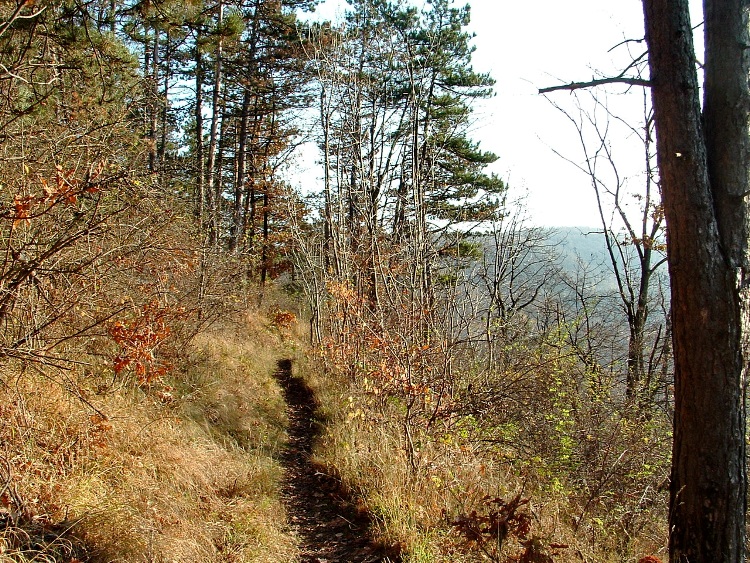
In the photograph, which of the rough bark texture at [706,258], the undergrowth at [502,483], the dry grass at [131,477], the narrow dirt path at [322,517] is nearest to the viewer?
the rough bark texture at [706,258]

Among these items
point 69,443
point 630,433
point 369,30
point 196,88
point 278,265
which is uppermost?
point 196,88

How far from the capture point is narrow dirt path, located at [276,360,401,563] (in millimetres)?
4676

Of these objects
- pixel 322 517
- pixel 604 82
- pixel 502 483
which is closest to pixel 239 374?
pixel 322 517

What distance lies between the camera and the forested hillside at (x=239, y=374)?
3.90 meters

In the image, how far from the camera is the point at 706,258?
351cm

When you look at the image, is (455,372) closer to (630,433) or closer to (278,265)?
(630,433)

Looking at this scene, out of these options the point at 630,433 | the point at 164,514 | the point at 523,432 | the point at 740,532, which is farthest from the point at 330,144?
the point at 740,532

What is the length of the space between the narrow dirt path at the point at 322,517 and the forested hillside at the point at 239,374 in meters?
0.07

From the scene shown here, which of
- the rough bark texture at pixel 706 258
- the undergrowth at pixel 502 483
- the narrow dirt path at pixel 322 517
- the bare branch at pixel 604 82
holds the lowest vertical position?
the narrow dirt path at pixel 322 517

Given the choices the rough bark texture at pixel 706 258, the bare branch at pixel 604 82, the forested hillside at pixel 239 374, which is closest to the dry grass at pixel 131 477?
the forested hillside at pixel 239 374

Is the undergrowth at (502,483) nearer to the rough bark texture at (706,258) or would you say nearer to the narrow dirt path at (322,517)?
the narrow dirt path at (322,517)

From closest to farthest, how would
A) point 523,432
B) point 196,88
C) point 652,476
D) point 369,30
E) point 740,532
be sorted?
1. point 740,532
2. point 652,476
3. point 523,432
4. point 369,30
5. point 196,88

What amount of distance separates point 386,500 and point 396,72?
338 inches

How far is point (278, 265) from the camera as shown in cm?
2416
